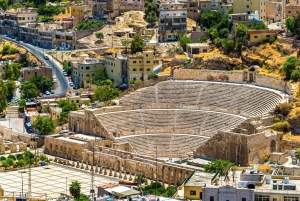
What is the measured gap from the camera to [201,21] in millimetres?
147875

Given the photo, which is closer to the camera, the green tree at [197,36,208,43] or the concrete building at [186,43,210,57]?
the concrete building at [186,43,210,57]

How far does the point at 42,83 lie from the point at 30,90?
378 centimetres

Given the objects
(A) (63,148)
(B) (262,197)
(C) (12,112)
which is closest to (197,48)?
(C) (12,112)

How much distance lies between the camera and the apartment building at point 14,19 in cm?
16825

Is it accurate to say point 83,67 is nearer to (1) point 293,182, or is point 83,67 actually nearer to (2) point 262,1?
(2) point 262,1

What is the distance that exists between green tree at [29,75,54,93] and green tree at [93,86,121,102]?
1411 cm

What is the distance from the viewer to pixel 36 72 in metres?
144

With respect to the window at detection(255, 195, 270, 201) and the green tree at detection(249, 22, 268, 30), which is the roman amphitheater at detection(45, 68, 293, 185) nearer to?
the green tree at detection(249, 22, 268, 30)

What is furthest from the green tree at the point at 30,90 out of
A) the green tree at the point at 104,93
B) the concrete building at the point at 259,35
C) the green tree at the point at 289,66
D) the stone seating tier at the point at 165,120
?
the green tree at the point at 289,66

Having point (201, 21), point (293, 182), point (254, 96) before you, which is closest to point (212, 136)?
point (254, 96)

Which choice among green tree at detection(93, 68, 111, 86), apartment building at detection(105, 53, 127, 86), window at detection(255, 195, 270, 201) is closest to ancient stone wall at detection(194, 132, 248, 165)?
window at detection(255, 195, 270, 201)

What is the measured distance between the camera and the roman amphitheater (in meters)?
102

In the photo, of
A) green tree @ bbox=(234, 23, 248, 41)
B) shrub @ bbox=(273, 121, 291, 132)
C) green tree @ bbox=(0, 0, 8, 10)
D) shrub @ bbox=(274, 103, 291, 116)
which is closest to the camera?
shrub @ bbox=(273, 121, 291, 132)

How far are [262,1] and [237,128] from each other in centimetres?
3734
